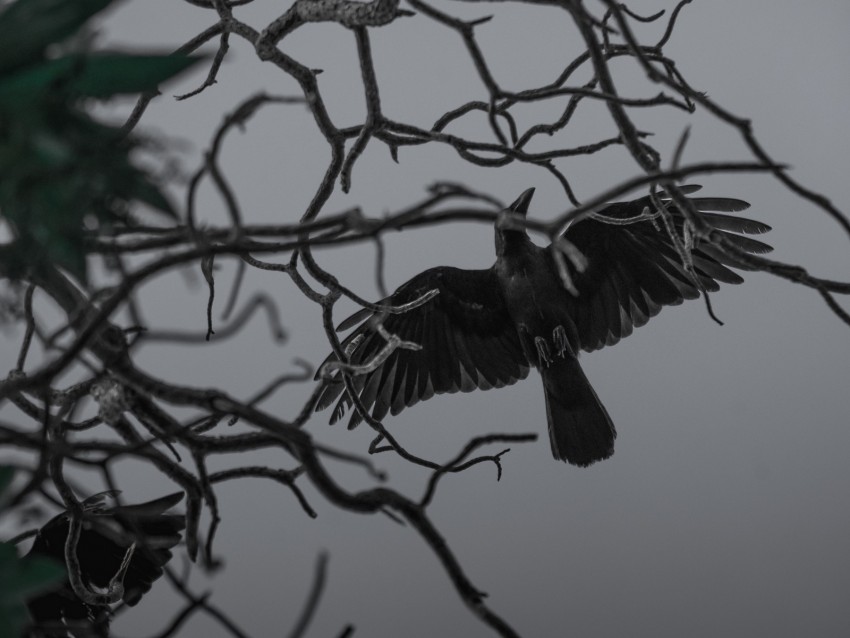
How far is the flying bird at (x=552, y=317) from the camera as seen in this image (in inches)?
69.0

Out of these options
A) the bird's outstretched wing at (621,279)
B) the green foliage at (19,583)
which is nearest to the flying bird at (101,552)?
the green foliage at (19,583)

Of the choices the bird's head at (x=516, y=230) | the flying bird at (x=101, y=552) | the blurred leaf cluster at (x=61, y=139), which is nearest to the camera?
the blurred leaf cluster at (x=61, y=139)

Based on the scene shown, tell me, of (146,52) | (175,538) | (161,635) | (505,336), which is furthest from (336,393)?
(146,52)

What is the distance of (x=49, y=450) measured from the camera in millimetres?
507

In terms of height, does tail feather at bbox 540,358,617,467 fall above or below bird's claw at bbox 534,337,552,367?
below

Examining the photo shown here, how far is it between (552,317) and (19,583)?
134 centimetres

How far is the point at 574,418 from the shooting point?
69.8 inches

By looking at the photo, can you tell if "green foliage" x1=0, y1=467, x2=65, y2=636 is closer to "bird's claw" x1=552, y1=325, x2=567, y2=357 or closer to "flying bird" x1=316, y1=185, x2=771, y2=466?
"flying bird" x1=316, y1=185, x2=771, y2=466

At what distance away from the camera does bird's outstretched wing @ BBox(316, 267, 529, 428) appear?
69.9 inches

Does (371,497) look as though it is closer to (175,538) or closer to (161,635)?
(161,635)

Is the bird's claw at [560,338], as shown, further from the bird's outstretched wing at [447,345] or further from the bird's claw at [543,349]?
the bird's outstretched wing at [447,345]

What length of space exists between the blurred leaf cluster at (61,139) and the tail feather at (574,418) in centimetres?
136

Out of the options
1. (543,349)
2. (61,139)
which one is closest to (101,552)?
(61,139)

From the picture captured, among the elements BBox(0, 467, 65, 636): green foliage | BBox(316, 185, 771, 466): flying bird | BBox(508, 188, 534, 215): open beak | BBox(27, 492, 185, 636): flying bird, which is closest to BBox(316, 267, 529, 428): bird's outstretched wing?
BBox(316, 185, 771, 466): flying bird
